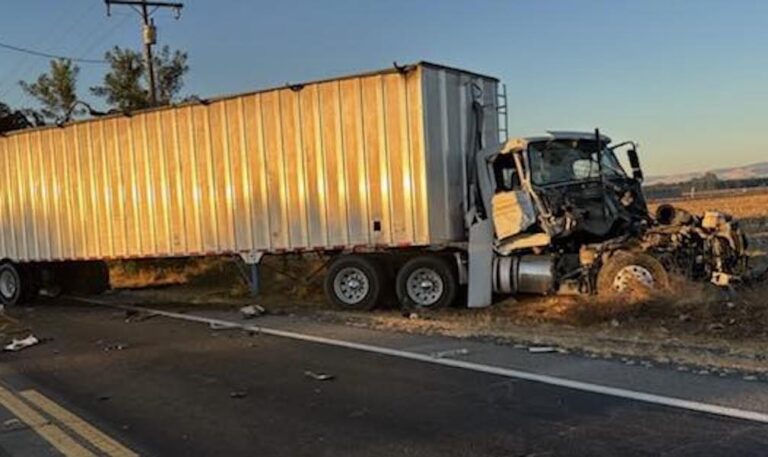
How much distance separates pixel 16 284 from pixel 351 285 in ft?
31.3

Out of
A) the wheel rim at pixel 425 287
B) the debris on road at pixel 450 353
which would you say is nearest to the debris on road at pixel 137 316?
the wheel rim at pixel 425 287

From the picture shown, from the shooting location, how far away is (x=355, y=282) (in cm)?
1395

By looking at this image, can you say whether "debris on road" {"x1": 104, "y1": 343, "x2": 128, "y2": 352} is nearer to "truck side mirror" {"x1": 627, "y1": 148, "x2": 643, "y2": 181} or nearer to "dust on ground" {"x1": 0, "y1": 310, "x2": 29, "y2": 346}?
"dust on ground" {"x1": 0, "y1": 310, "x2": 29, "y2": 346}

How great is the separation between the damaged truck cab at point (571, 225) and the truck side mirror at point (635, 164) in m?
0.02

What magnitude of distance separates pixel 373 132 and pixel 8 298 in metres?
10.8

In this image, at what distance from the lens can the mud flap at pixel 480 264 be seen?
12953 millimetres

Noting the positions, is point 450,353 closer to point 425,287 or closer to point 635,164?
point 425,287

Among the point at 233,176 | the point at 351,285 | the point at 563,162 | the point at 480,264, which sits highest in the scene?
the point at 233,176

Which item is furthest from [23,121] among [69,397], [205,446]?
[205,446]

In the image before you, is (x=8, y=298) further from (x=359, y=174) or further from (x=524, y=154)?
(x=524, y=154)

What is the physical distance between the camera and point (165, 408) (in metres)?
7.13

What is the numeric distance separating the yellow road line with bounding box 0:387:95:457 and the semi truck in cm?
681

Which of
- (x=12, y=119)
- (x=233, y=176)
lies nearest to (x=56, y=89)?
(x=12, y=119)

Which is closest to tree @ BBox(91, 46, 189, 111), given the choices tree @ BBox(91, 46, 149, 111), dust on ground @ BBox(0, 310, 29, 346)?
tree @ BBox(91, 46, 149, 111)
